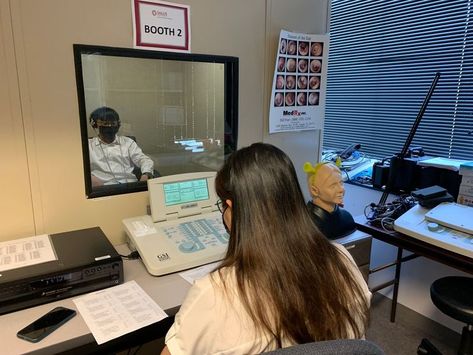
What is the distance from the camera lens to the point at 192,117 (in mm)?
1757

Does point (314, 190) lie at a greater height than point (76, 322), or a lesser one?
greater

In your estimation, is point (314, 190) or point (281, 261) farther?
point (314, 190)

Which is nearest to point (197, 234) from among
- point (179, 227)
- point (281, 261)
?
point (179, 227)

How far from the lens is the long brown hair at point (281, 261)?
2.51 feet

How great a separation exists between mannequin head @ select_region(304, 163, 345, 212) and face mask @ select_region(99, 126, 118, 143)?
0.89m

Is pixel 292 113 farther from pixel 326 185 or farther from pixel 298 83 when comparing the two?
pixel 326 185

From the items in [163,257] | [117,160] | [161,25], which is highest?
[161,25]

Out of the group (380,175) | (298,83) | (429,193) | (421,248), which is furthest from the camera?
(380,175)

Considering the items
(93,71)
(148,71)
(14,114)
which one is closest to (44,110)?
(14,114)

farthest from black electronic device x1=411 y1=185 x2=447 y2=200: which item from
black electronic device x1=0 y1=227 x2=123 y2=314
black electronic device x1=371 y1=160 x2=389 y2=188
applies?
black electronic device x1=0 y1=227 x2=123 y2=314

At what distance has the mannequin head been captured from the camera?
1.62 m

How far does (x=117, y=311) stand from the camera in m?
1.08

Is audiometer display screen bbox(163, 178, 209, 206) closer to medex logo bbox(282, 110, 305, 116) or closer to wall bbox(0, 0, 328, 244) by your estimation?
wall bbox(0, 0, 328, 244)

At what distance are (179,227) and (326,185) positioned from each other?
2.25 ft
